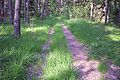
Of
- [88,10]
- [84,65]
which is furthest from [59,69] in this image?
[88,10]

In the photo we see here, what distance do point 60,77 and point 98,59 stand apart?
375cm

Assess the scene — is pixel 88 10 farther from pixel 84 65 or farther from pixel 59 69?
pixel 59 69

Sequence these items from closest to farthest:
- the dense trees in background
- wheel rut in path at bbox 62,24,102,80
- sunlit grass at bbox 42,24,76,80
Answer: sunlit grass at bbox 42,24,76,80 → wheel rut in path at bbox 62,24,102,80 → the dense trees in background

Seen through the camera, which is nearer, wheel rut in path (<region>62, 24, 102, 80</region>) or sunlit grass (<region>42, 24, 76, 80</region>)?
sunlit grass (<region>42, 24, 76, 80</region>)

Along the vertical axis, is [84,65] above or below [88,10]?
below

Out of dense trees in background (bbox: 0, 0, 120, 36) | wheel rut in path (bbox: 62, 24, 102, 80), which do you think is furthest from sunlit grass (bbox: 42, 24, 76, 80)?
dense trees in background (bbox: 0, 0, 120, 36)

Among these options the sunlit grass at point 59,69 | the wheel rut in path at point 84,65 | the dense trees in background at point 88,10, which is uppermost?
the dense trees in background at point 88,10

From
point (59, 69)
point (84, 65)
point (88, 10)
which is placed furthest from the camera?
point (88, 10)

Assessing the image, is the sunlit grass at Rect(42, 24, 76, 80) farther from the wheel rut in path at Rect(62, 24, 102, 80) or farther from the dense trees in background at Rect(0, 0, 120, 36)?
the dense trees in background at Rect(0, 0, 120, 36)

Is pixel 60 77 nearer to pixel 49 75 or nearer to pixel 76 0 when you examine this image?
pixel 49 75

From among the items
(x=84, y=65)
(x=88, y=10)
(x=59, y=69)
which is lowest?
(x=84, y=65)

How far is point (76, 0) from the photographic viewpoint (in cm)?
5441

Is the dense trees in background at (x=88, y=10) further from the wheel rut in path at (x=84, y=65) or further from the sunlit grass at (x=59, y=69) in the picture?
the sunlit grass at (x=59, y=69)

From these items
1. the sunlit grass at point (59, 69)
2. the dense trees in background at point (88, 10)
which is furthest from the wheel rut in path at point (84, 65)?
the dense trees in background at point (88, 10)
